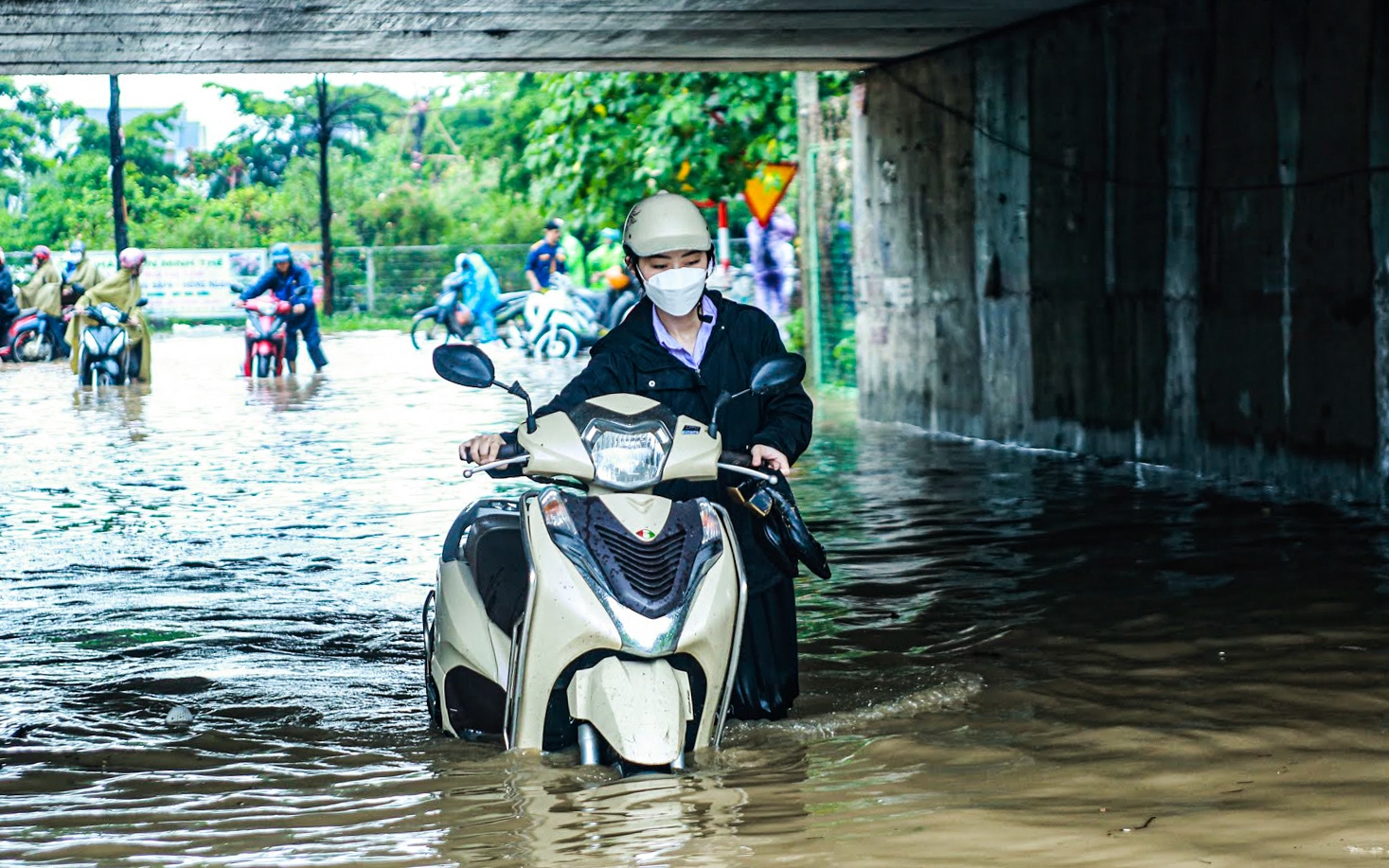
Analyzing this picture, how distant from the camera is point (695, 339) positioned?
18.3 ft

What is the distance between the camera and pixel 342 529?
10.6 m

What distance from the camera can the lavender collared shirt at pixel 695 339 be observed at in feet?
18.2

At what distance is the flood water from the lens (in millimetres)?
4449

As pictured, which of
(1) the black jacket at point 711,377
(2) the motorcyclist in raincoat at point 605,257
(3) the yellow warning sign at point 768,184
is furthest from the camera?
(2) the motorcyclist in raincoat at point 605,257

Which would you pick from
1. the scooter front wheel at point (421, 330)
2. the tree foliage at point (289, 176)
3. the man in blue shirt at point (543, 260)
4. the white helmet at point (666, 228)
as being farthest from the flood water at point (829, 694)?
the tree foliage at point (289, 176)

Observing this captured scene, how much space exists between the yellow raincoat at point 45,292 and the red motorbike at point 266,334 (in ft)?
23.3

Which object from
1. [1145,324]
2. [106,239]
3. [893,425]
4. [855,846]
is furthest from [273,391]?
[106,239]

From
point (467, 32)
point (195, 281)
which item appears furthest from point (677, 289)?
point (195, 281)

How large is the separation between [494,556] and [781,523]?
0.74 meters

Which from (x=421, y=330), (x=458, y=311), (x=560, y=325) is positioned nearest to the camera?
(x=560, y=325)

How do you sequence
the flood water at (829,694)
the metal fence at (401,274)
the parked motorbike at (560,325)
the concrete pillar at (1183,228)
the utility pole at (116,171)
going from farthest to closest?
1. the metal fence at (401,274)
2. the utility pole at (116,171)
3. the parked motorbike at (560,325)
4. the concrete pillar at (1183,228)
5. the flood water at (829,694)

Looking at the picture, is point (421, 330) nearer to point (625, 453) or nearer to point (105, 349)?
point (105, 349)

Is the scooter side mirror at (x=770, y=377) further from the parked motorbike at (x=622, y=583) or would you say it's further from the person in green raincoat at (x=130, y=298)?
the person in green raincoat at (x=130, y=298)

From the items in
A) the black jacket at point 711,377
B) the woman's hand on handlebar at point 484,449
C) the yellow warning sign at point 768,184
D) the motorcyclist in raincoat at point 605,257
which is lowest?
the woman's hand on handlebar at point 484,449
